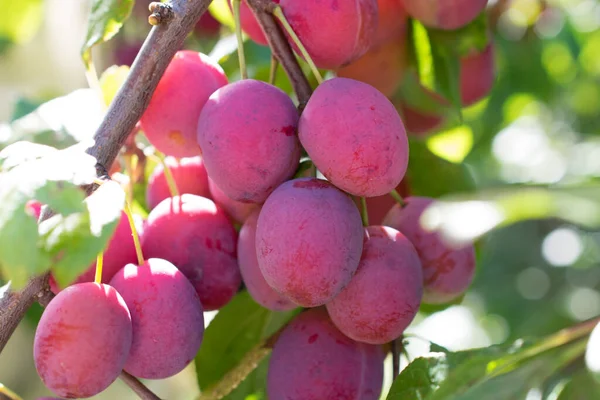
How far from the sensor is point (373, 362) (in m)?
0.75

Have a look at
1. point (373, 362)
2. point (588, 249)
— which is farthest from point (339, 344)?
point (588, 249)

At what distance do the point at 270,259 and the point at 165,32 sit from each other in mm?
229

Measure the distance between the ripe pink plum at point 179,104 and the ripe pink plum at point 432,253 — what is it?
0.23 metres

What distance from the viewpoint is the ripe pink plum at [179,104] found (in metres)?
0.73

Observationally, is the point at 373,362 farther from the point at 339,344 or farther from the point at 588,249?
the point at 588,249

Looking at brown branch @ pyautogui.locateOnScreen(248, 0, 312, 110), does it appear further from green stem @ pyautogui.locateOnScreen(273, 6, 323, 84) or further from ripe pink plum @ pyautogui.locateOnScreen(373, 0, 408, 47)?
ripe pink plum @ pyautogui.locateOnScreen(373, 0, 408, 47)

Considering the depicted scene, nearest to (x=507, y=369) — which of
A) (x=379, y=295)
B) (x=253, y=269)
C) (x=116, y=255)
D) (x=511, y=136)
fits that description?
(x=379, y=295)

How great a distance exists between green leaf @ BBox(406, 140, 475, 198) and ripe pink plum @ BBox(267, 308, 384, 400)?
0.29 meters


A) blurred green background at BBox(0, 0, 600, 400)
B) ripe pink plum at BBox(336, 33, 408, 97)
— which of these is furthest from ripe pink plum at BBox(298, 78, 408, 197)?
blurred green background at BBox(0, 0, 600, 400)

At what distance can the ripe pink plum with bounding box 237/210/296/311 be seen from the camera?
726 millimetres

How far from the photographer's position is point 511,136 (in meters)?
1.54

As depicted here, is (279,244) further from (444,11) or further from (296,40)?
(444,11)

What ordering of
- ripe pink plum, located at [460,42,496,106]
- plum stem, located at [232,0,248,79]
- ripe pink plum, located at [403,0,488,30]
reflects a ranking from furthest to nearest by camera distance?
ripe pink plum, located at [460,42,496,106] → ripe pink plum, located at [403,0,488,30] → plum stem, located at [232,0,248,79]

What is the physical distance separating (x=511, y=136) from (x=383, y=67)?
2.41ft
